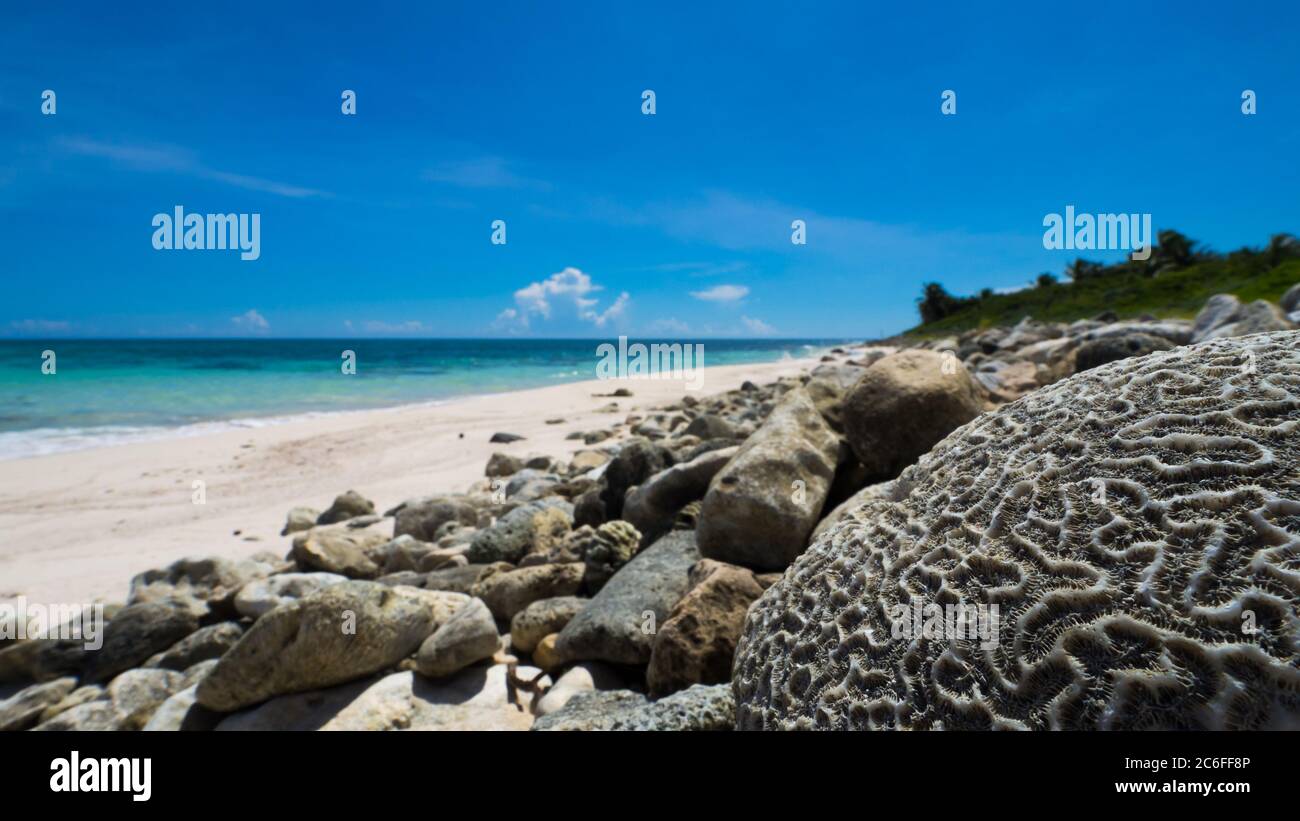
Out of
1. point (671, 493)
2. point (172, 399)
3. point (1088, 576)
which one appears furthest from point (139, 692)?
point (172, 399)

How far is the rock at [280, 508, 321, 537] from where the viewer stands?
27.5 ft

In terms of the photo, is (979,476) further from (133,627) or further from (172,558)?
(172,558)

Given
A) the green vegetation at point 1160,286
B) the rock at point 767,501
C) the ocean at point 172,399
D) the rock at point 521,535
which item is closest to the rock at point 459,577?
the rock at point 521,535

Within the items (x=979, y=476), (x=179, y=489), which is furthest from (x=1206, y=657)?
(x=179, y=489)

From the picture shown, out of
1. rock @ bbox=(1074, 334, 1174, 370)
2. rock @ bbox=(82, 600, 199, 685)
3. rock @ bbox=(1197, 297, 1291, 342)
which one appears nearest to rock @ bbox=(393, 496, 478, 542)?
rock @ bbox=(82, 600, 199, 685)

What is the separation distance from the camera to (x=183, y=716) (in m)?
3.87

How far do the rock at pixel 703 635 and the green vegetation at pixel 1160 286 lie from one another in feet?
102

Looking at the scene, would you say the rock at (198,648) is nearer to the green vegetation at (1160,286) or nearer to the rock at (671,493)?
the rock at (671,493)

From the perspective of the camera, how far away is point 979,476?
2.39 meters

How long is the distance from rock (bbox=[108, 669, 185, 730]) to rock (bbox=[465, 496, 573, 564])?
2.38 metres

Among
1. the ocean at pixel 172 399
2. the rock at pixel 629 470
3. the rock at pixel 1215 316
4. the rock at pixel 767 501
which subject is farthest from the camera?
the ocean at pixel 172 399

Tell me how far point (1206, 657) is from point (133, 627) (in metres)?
6.26

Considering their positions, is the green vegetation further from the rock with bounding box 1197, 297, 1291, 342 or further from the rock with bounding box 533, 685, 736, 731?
the rock with bounding box 533, 685, 736, 731

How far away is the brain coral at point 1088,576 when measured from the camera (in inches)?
59.3
